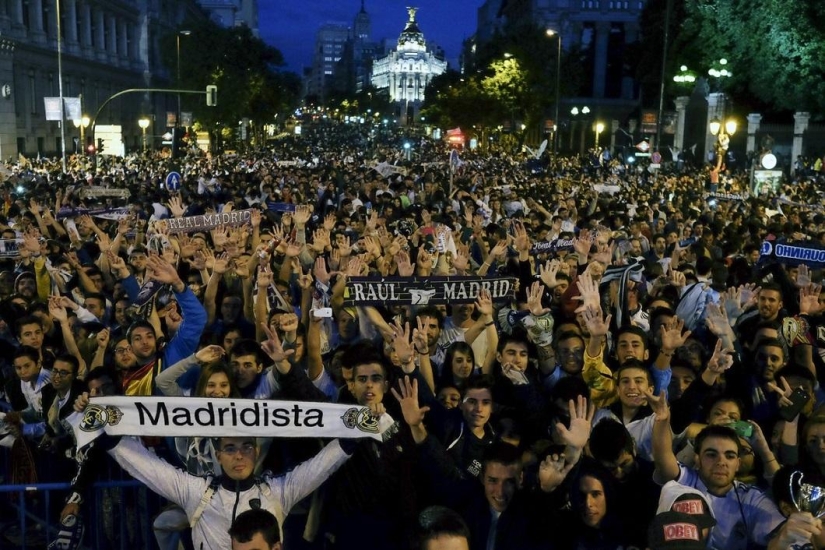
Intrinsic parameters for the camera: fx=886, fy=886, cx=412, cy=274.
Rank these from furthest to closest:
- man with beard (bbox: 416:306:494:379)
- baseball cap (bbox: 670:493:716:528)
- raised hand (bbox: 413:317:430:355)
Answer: man with beard (bbox: 416:306:494:379), raised hand (bbox: 413:317:430:355), baseball cap (bbox: 670:493:716:528)

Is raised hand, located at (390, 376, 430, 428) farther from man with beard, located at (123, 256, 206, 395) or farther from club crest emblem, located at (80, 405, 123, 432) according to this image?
man with beard, located at (123, 256, 206, 395)

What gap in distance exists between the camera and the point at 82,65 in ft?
188

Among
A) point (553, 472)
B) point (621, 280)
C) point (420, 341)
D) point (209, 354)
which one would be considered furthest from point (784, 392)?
point (209, 354)

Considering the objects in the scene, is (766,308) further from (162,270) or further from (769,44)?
(769,44)

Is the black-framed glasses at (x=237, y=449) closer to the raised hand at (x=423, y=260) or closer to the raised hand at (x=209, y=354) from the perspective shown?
the raised hand at (x=209, y=354)

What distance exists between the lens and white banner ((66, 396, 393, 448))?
431 centimetres

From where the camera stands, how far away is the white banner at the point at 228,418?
4312 mm

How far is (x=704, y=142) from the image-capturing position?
4688 centimetres

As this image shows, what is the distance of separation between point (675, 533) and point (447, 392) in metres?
2.31

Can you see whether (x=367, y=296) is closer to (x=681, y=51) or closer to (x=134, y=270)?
(x=134, y=270)

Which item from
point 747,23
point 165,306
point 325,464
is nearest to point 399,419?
point 325,464

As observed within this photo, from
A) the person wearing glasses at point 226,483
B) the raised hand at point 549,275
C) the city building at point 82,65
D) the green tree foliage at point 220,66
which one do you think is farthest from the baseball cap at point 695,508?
the green tree foliage at point 220,66

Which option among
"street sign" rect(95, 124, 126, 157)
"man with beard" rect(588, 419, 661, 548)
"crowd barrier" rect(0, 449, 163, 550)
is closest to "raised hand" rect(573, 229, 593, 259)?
"man with beard" rect(588, 419, 661, 548)

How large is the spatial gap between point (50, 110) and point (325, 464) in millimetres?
29972
